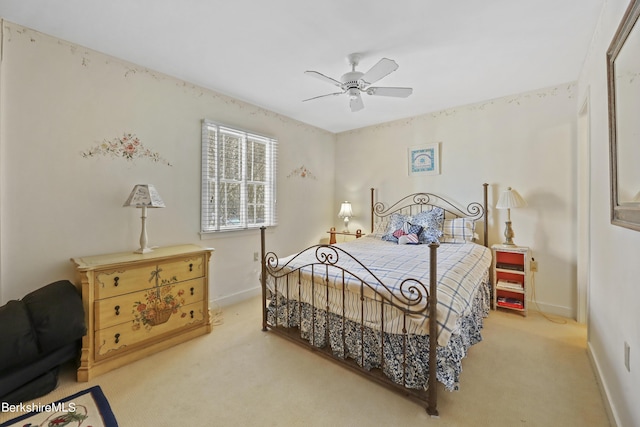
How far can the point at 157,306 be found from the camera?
7.54 ft

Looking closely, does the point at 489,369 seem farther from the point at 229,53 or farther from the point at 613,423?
the point at 229,53

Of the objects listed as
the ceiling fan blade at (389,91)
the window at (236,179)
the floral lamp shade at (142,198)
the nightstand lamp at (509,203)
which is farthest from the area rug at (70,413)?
the nightstand lamp at (509,203)

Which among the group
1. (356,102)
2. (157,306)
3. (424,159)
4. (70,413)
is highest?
(356,102)

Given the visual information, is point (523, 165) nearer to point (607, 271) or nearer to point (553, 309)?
point (553, 309)

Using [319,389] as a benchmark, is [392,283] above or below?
above

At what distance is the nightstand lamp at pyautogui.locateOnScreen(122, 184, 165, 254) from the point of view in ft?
7.63

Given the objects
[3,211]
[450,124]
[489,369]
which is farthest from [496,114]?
[3,211]

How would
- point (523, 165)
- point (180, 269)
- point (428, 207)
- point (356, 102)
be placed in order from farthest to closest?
point (428, 207) < point (523, 165) < point (356, 102) < point (180, 269)

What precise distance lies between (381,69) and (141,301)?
271 centimetres

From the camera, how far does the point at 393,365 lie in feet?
5.84

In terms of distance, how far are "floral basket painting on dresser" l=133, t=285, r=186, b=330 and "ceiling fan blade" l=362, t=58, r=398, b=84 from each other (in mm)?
2525

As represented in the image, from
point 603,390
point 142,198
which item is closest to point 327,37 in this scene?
point 142,198

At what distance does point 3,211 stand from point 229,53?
2108 mm

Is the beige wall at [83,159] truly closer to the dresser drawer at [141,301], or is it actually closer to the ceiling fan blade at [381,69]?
the dresser drawer at [141,301]
